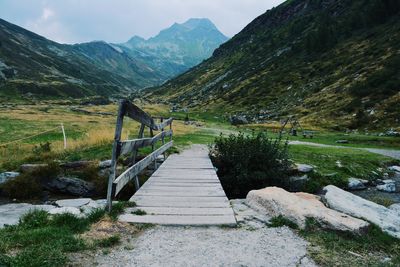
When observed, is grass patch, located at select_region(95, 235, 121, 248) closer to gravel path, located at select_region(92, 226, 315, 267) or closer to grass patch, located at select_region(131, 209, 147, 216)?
gravel path, located at select_region(92, 226, 315, 267)

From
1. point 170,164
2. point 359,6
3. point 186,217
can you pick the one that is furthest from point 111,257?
point 359,6

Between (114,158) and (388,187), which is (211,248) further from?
(388,187)

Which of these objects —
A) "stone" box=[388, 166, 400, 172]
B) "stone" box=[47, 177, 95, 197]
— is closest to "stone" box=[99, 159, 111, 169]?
"stone" box=[47, 177, 95, 197]

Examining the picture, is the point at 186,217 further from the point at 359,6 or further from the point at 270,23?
the point at 270,23

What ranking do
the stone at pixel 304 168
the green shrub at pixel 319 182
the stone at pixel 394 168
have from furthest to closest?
the stone at pixel 394 168 < the stone at pixel 304 168 < the green shrub at pixel 319 182

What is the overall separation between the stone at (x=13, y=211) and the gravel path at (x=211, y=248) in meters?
4.43

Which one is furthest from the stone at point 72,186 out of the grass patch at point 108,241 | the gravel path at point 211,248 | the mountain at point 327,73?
the mountain at point 327,73

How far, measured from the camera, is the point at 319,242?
5.76m

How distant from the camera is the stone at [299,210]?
20.8ft

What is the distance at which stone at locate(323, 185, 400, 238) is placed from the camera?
703cm

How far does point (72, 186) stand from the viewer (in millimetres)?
13156

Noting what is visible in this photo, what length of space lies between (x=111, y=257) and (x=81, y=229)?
1184mm

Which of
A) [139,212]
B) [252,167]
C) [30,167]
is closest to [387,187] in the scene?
[252,167]

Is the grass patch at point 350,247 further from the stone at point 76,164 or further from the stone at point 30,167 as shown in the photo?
the stone at point 30,167
